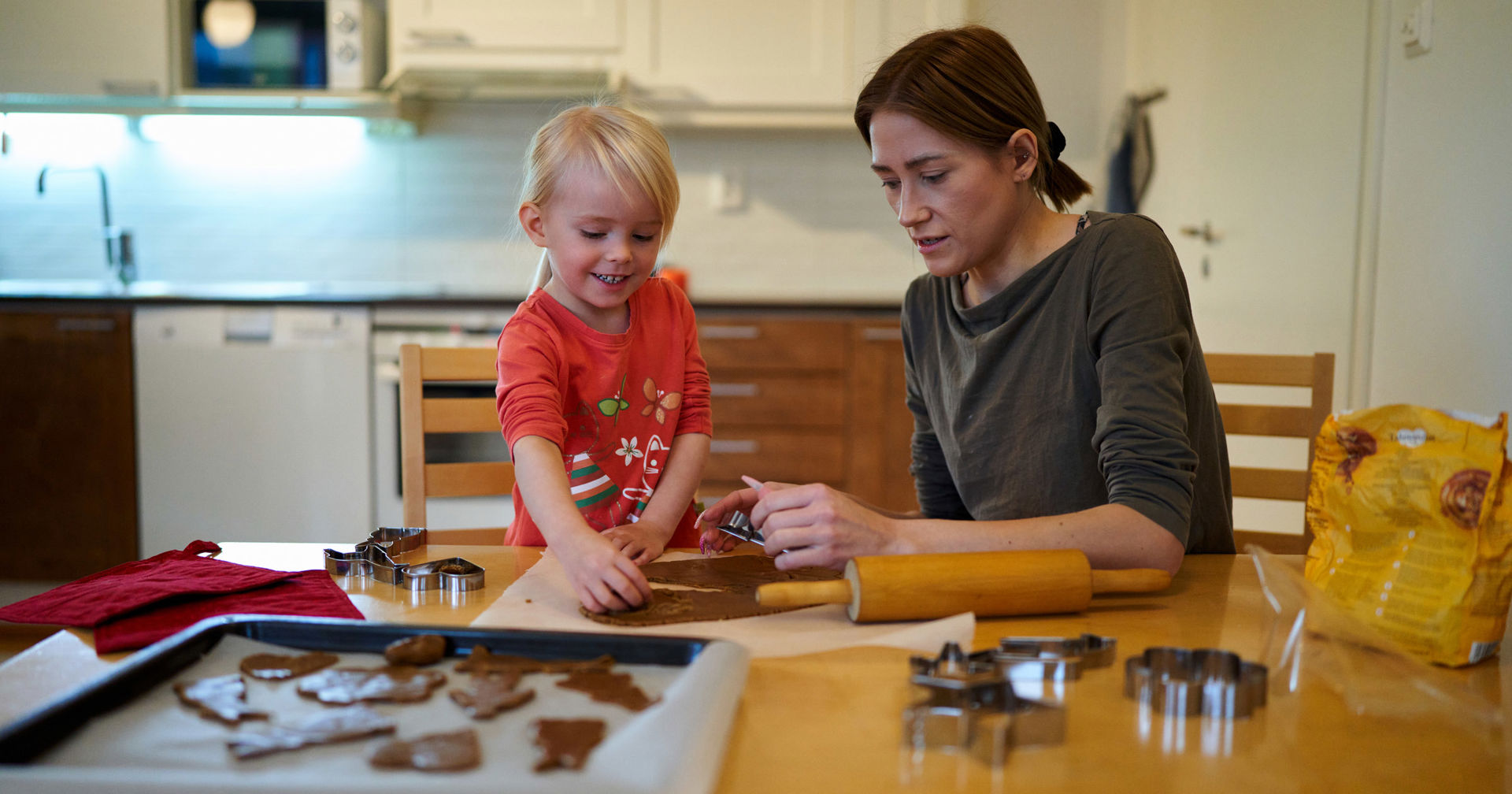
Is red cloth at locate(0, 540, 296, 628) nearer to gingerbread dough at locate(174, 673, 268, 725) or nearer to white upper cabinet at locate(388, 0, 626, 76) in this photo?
gingerbread dough at locate(174, 673, 268, 725)

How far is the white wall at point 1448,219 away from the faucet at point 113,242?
371cm

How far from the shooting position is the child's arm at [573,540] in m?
0.85

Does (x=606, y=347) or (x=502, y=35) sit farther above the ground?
(x=502, y=35)

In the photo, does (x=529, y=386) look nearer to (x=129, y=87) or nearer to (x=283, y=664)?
(x=283, y=664)

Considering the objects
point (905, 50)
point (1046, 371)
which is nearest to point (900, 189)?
point (905, 50)

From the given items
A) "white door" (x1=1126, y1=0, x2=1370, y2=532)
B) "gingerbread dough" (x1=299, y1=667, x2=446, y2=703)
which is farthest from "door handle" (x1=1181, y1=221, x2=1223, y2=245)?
"gingerbread dough" (x1=299, y1=667, x2=446, y2=703)

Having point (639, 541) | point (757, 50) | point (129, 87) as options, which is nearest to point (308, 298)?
point (129, 87)

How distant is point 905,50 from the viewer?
1.21 metres

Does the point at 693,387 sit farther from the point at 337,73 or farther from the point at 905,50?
the point at 337,73

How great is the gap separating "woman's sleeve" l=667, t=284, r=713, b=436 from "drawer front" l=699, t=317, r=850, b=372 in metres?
1.75

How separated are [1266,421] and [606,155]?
1040 mm

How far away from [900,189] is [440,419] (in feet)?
2.40

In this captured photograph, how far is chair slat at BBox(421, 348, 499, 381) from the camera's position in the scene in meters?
1.50

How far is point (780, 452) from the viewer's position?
3.28m
